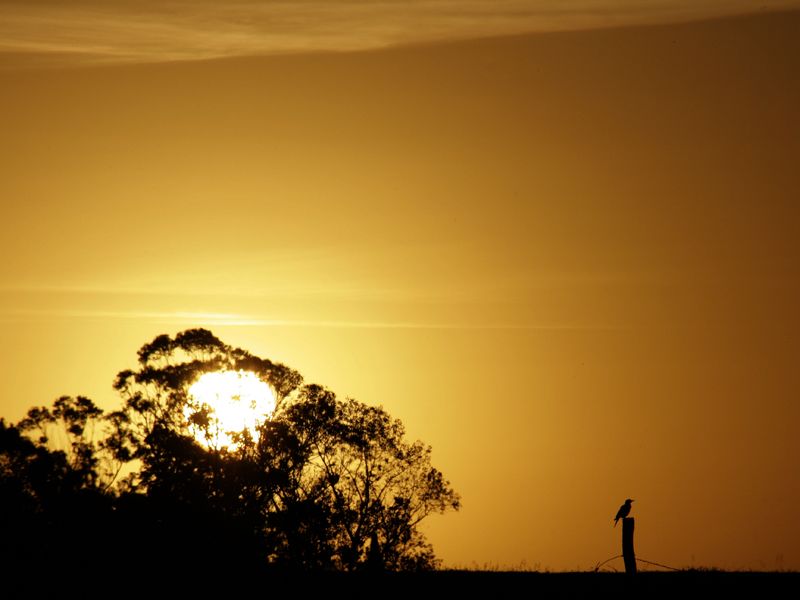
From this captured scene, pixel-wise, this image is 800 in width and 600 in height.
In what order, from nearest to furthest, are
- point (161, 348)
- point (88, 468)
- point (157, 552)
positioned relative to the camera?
1. point (157, 552)
2. point (88, 468)
3. point (161, 348)

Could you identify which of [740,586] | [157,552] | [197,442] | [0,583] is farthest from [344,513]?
[740,586]

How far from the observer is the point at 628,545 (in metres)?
33.2

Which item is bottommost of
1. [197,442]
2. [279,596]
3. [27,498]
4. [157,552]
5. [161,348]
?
[279,596]

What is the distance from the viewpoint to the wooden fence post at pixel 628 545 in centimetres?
3294

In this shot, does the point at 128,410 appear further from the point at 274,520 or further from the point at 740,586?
the point at 740,586

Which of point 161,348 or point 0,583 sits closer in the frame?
point 0,583

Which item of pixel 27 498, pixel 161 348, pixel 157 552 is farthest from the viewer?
pixel 161 348

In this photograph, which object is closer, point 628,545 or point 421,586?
point 628,545

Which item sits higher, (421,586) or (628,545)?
(628,545)

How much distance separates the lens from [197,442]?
60812 mm

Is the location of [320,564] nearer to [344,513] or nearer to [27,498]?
[344,513]

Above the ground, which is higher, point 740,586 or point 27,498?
point 27,498

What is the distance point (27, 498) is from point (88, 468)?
457 cm

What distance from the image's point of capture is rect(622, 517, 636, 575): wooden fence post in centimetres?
3294
